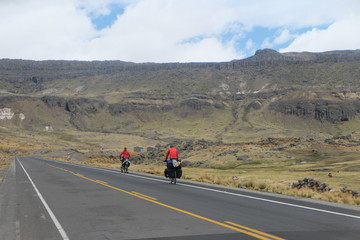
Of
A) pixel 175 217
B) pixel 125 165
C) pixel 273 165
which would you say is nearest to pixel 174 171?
pixel 175 217

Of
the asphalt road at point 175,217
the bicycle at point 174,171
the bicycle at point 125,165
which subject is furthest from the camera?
the bicycle at point 125,165

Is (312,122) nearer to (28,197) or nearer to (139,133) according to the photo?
(139,133)

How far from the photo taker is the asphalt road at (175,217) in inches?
351

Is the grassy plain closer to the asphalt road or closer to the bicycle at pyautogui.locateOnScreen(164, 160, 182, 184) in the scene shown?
the bicycle at pyautogui.locateOnScreen(164, 160, 182, 184)

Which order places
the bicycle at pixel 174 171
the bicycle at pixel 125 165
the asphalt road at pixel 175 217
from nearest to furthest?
the asphalt road at pixel 175 217, the bicycle at pixel 174 171, the bicycle at pixel 125 165

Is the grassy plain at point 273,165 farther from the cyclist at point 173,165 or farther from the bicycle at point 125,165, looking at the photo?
the cyclist at point 173,165

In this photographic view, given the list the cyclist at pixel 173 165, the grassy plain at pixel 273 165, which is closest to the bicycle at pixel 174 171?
the cyclist at pixel 173 165

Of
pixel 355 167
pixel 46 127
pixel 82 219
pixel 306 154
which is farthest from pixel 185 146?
pixel 46 127

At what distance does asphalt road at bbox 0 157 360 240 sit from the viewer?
351 inches

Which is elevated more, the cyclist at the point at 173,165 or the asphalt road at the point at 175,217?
the cyclist at the point at 173,165

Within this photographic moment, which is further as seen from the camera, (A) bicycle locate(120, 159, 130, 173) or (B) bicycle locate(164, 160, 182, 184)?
(A) bicycle locate(120, 159, 130, 173)

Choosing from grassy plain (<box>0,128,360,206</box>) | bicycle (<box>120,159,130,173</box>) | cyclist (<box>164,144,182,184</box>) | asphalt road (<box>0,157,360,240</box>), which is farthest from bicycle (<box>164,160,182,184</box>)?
bicycle (<box>120,159,130,173</box>)

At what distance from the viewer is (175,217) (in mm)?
11016

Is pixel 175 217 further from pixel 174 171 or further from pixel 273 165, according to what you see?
pixel 273 165
